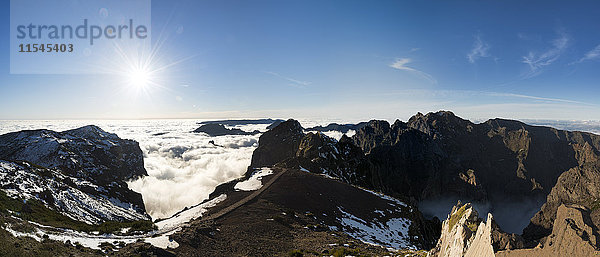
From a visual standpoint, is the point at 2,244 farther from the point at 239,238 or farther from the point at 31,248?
the point at 239,238

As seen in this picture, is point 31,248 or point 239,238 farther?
point 239,238

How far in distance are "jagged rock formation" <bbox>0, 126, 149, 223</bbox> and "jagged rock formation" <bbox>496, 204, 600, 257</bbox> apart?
9554 centimetres

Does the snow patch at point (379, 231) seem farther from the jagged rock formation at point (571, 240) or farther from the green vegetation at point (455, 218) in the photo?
the jagged rock formation at point (571, 240)

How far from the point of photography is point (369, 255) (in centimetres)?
2208

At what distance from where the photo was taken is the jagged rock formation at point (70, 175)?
255ft

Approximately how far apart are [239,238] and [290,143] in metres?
97.3

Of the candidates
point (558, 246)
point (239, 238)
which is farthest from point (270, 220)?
point (558, 246)

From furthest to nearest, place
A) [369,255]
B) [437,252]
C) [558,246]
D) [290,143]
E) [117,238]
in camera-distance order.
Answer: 1. [290,143]
2. [117,238]
3. [369,255]
4. [437,252]
5. [558,246]

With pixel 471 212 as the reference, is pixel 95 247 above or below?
below

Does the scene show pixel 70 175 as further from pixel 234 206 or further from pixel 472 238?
pixel 472 238

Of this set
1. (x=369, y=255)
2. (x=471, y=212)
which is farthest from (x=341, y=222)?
(x=471, y=212)

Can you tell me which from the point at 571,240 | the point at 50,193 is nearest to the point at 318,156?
the point at 571,240

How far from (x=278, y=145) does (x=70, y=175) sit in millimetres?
112006

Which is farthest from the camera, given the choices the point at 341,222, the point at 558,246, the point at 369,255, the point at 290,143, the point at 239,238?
the point at 290,143
